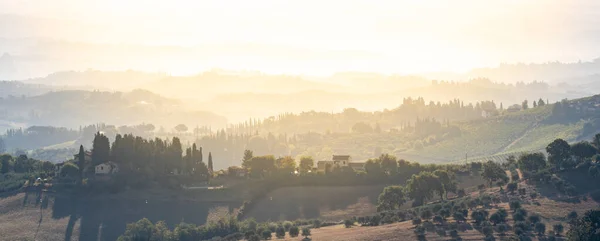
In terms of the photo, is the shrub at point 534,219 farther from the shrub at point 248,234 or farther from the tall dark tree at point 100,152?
the tall dark tree at point 100,152

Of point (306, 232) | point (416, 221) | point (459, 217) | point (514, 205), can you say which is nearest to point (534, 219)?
point (514, 205)

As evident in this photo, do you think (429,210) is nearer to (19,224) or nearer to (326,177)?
(326,177)

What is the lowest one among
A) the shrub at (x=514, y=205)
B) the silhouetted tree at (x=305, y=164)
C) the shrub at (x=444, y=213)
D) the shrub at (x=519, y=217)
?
the shrub at (x=519, y=217)

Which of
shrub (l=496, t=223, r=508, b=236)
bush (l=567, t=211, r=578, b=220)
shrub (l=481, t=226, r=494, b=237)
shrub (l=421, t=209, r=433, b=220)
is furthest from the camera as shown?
shrub (l=421, t=209, r=433, b=220)

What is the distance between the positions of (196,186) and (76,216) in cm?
2412

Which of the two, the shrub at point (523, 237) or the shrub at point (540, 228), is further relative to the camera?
the shrub at point (540, 228)

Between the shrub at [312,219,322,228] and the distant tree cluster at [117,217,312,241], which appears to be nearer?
the distant tree cluster at [117,217,312,241]

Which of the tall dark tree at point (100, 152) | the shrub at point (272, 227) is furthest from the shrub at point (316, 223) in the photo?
the tall dark tree at point (100, 152)

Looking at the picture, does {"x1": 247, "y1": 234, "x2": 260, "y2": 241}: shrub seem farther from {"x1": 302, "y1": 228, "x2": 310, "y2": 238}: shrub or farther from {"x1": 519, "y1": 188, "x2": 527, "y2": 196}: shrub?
{"x1": 519, "y1": 188, "x2": 527, "y2": 196}: shrub

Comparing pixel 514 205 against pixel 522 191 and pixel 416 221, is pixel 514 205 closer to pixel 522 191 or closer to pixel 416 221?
pixel 522 191

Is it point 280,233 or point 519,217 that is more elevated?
point 519,217

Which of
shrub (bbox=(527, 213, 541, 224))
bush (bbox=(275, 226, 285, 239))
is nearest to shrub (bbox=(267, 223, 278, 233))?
bush (bbox=(275, 226, 285, 239))

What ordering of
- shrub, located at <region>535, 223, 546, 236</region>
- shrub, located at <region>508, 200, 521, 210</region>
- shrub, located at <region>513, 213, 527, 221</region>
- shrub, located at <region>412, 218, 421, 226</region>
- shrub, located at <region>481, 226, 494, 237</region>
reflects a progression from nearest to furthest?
shrub, located at <region>481, 226, 494, 237</region> → shrub, located at <region>535, 223, 546, 236</region> → shrub, located at <region>513, 213, 527, 221</region> → shrub, located at <region>412, 218, 421, 226</region> → shrub, located at <region>508, 200, 521, 210</region>

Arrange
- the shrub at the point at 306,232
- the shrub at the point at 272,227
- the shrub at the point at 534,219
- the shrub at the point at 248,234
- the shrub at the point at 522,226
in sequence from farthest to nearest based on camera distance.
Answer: the shrub at the point at 272,227, the shrub at the point at 248,234, the shrub at the point at 306,232, the shrub at the point at 534,219, the shrub at the point at 522,226
